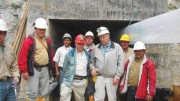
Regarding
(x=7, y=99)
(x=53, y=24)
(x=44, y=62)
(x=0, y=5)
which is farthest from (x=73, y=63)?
(x=0, y=5)

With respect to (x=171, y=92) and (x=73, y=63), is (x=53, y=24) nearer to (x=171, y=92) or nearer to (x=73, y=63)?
(x=73, y=63)

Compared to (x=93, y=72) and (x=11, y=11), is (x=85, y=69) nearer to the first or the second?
(x=93, y=72)

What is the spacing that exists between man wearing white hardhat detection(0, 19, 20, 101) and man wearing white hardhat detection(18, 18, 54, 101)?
0.65m

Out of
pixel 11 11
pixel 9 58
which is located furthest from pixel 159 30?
pixel 11 11

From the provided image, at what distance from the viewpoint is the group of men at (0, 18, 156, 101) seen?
6020 mm

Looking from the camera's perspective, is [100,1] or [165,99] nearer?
[165,99]

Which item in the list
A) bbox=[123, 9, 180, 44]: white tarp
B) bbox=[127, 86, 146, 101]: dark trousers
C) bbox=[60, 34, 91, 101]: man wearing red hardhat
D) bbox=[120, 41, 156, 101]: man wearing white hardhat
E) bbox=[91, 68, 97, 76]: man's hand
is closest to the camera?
bbox=[120, 41, 156, 101]: man wearing white hardhat

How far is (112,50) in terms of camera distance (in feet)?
22.6

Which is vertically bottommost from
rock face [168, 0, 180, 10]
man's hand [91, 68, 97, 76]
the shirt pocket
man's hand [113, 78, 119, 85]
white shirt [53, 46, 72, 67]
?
man's hand [113, 78, 119, 85]

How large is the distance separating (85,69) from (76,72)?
0.19 m

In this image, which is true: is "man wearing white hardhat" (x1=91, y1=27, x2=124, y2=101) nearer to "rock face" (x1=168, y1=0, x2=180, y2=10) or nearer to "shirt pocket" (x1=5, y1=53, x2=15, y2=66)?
"shirt pocket" (x1=5, y1=53, x2=15, y2=66)

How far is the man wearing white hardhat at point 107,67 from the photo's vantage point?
6840 millimetres

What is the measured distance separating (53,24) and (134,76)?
3.52 meters

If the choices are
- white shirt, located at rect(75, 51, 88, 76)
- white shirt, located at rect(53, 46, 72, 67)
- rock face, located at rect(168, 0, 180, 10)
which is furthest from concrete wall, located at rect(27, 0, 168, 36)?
rock face, located at rect(168, 0, 180, 10)
